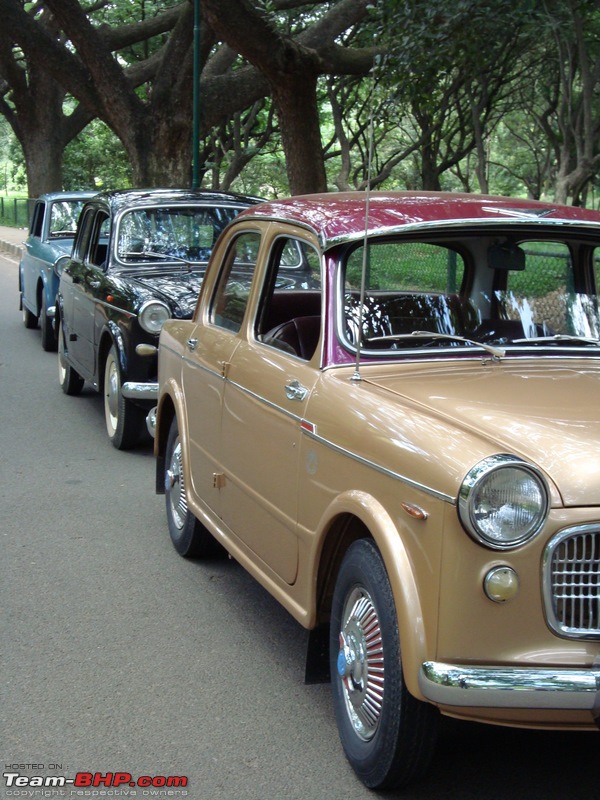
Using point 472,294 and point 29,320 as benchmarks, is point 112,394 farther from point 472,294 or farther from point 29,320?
point 29,320

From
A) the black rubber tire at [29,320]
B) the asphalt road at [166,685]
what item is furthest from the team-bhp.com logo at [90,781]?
the black rubber tire at [29,320]

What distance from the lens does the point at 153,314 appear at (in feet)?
26.7

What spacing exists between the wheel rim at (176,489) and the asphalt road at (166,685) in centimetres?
21

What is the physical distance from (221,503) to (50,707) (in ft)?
4.23

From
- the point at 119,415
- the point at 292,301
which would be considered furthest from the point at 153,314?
the point at 292,301

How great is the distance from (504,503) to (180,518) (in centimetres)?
322

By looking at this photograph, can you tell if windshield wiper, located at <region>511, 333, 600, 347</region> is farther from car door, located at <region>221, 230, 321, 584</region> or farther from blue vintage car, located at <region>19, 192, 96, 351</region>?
blue vintage car, located at <region>19, 192, 96, 351</region>

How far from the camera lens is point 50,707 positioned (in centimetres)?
409

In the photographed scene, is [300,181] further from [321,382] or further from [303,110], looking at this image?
[321,382]

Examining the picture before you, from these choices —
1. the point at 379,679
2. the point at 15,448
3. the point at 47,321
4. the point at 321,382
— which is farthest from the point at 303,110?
the point at 379,679

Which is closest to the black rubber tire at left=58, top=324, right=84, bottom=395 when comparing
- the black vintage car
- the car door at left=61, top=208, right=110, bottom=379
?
the black vintage car

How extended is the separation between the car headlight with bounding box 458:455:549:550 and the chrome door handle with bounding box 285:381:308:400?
116 centimetres

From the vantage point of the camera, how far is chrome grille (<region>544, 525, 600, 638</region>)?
306 centimetres

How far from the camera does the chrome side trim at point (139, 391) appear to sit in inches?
322
